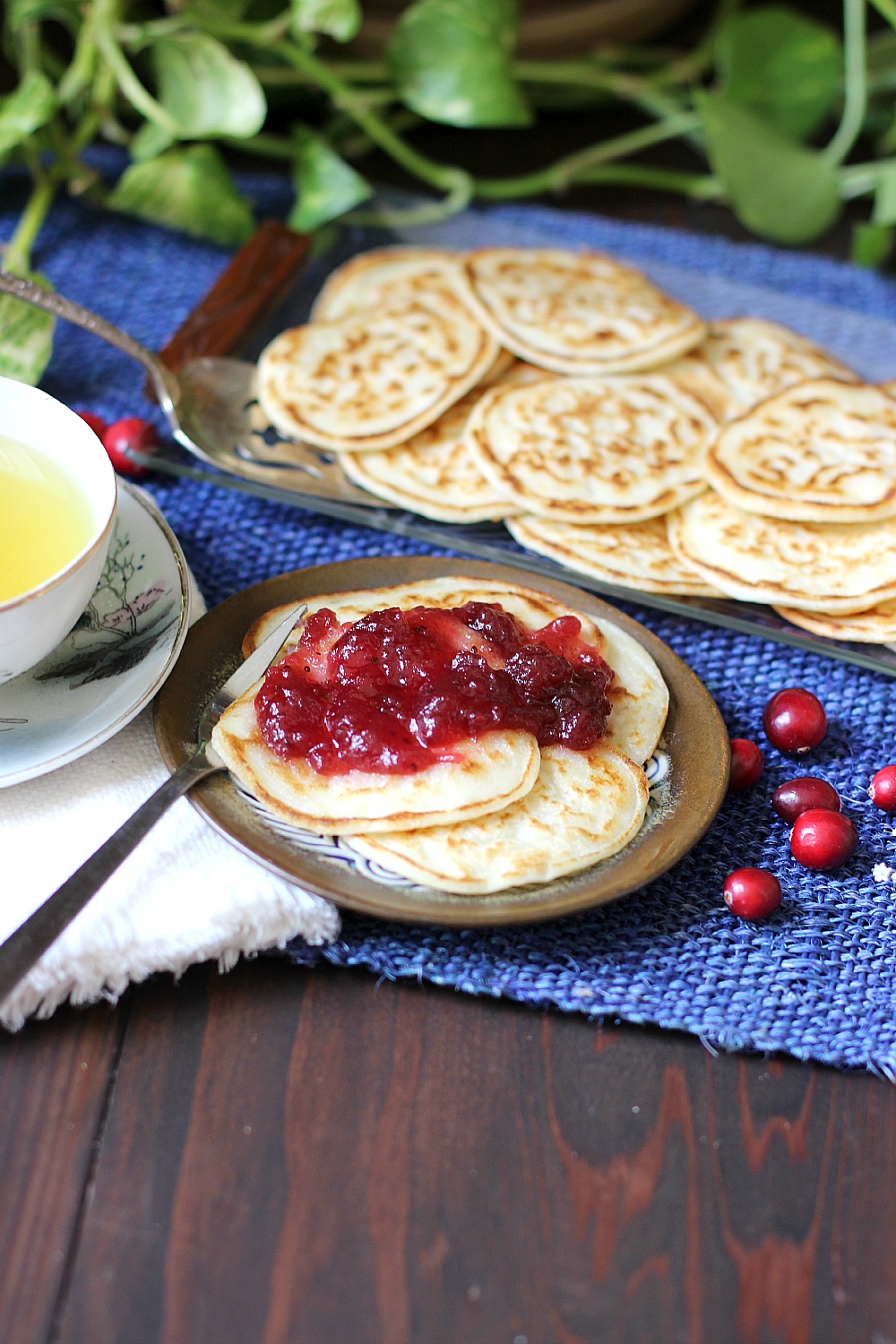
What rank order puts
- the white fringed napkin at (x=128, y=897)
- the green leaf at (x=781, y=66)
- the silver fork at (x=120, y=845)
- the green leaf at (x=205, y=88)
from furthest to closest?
the green leaf at (x=781, y=66), the green leaf at (x=205, y=88), the white fringed napkin at (x=128, y=897), the silver fork at (x=120, y=845)

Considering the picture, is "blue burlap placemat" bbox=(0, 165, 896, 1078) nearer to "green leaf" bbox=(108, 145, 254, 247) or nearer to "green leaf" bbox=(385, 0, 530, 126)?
"green leaf" bbox=(108, 145, 254, 247)

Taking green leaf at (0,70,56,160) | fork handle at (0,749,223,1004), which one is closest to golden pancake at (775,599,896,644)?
fork handle at (0,749,223,1004)

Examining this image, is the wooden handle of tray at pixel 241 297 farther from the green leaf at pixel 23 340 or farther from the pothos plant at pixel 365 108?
the green leaf at pixel 23 340

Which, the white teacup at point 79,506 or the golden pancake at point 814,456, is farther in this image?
the golden pancake at point 814,456

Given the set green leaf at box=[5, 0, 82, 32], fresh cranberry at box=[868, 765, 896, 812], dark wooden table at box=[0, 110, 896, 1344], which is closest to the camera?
dark wooden table at box=[0, 110, 896, 1344]

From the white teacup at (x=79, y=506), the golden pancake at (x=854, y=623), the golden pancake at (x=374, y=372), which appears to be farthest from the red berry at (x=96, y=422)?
the golden pancake at (x=854, y=623)

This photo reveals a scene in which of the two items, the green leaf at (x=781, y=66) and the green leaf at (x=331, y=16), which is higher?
the green leaf at (x=331, y=16)

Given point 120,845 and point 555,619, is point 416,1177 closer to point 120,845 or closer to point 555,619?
point 120,845
